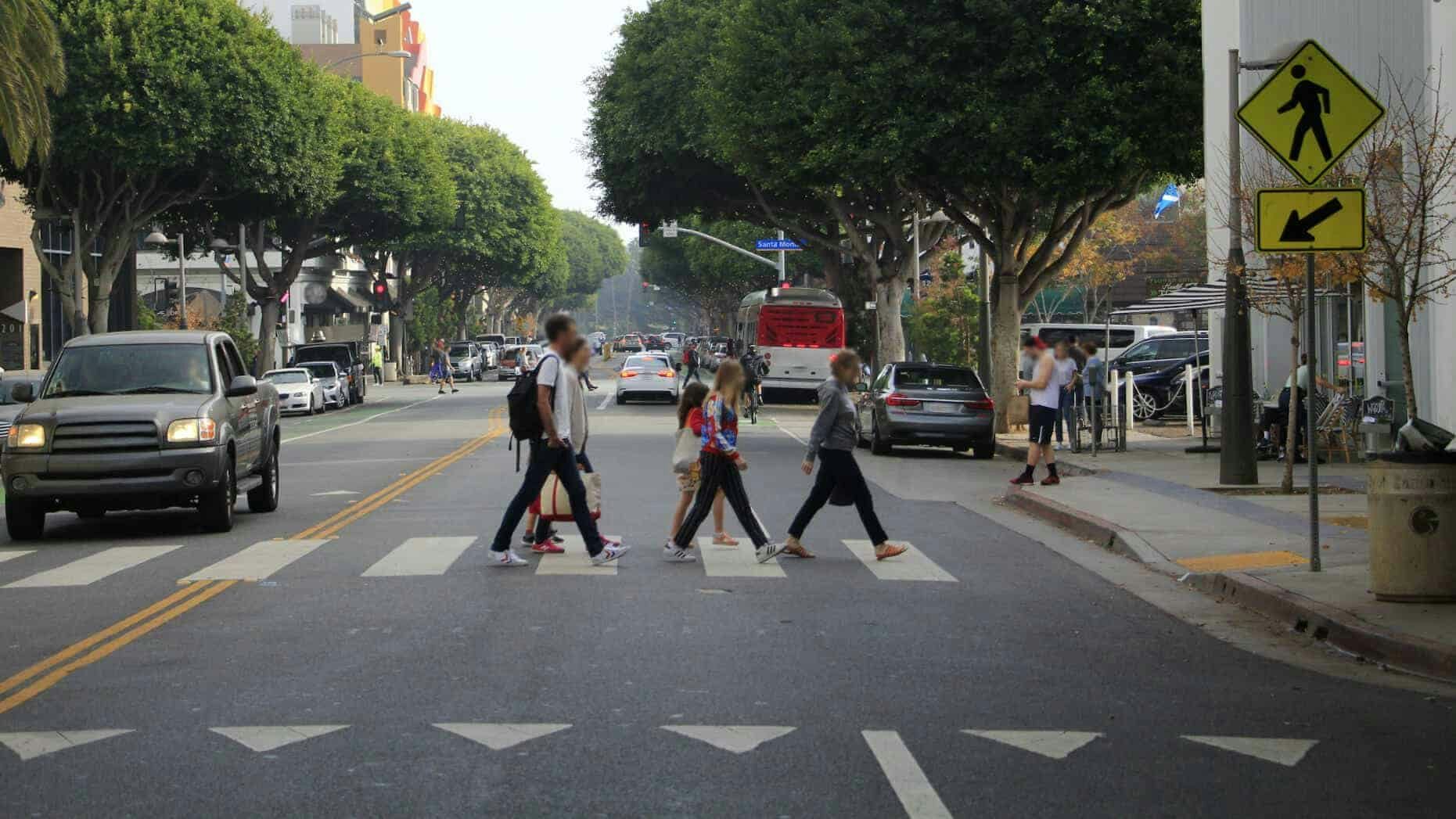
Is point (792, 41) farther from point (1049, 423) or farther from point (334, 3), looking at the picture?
point (334, 3)

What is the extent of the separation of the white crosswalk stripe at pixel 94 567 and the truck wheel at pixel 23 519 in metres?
1.20

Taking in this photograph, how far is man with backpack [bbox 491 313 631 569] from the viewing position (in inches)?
519

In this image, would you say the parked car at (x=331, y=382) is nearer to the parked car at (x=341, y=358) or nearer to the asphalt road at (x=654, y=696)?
the parked car at (x=341, y=358)

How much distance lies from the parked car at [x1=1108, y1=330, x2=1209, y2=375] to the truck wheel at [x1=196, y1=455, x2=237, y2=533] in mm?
26801

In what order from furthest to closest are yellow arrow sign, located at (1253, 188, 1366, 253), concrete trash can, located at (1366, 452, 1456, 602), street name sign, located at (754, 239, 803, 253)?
1. street name sign, located at (754, 239, 803, 253)
2. yellow arrow sign, located at (1253, 188, 1366, 253)
3. concrete trash can, located at (1366, 452, 1456, 602)

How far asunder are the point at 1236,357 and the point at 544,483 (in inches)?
360

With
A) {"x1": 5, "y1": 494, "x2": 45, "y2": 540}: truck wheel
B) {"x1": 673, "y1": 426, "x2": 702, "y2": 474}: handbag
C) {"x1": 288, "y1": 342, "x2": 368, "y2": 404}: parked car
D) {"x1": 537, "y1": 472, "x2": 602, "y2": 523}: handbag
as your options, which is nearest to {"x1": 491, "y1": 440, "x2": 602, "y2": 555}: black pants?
{"x1": 537, "y1": 472, "x2": 602, "y2": 523}: handbag

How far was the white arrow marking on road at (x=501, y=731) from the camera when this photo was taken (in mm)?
7295

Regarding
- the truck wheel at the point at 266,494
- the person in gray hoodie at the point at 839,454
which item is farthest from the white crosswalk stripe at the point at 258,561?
the person in gray hoodie at the point at 839,454

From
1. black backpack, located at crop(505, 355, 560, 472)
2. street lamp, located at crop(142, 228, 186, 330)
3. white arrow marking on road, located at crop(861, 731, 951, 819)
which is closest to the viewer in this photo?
white arrow marking on road, located at crop(861, 731, 951, 819)

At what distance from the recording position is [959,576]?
13.2 metres

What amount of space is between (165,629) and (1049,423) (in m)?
12.6

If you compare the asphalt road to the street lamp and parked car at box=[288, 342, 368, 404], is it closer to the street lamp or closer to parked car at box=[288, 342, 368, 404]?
the street lamp

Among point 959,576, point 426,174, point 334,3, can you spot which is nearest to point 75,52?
point 426,174
